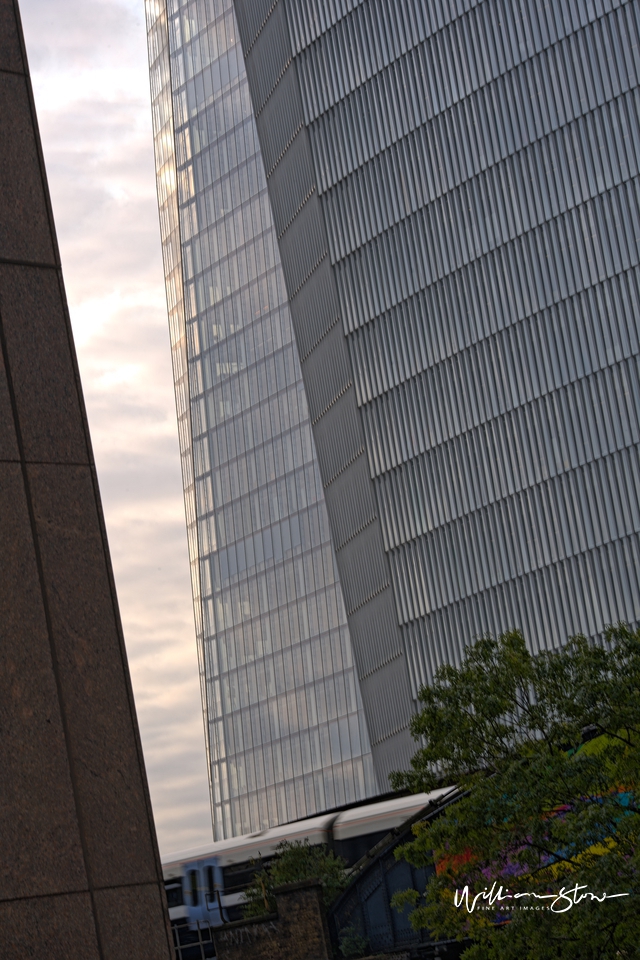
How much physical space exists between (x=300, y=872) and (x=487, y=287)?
1446 inches

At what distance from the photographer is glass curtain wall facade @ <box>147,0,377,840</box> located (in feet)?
354

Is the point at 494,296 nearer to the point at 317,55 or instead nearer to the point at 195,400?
the point at 317,55

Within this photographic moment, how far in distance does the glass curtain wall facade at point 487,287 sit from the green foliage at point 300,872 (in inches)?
1027

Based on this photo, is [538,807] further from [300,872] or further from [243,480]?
[243,480]

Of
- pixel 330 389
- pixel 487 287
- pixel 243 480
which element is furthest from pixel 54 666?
pixel 243 480

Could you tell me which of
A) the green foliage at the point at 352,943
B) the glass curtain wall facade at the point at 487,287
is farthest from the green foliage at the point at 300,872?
the glass curtain wall facade at the point at 487,287

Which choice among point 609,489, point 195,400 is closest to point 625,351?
point 609,489

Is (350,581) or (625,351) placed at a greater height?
(625,351)

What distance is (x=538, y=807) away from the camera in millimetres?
22156

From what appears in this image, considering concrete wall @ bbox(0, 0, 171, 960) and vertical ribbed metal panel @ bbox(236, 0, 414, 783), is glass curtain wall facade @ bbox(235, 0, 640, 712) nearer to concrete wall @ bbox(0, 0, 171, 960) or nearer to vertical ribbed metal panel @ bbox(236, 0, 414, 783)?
vertical ribbed metal panel @ bbox(236, 0, 414, 783)

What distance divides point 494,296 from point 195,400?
58.9 m

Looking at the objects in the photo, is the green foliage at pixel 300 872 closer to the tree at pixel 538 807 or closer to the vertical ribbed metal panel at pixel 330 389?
the tree at pixel 538 807

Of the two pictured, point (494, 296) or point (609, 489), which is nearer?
point (609, 489)

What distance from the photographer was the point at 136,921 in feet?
36.0
